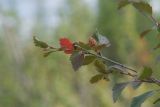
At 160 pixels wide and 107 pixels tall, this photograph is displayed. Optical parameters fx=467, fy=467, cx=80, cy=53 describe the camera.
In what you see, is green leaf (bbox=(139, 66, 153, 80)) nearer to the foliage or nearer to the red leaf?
the foliage

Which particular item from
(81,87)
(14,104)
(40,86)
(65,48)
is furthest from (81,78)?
(65,48)

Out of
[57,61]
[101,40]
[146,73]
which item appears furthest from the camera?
[57,61]

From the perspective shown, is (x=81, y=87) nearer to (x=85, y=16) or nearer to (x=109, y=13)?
(x=85, y=16)

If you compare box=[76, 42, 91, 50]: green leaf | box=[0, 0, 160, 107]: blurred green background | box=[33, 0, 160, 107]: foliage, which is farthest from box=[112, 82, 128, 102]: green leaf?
box=[0, 0, 160, 107]: blurred green background

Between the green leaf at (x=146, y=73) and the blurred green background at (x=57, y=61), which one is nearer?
the green leaf at (x=146, y=73)

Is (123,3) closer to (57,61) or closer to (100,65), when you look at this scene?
(100,65)

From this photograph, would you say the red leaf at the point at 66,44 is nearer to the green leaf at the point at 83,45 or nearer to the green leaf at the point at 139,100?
the green leaf at the point at 83,45

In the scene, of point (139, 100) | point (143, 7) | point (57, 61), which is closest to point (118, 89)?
point (139, 100)

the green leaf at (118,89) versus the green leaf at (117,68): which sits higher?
the green leaf at (117,68)

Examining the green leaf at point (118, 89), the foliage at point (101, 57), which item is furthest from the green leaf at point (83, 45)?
the green leaf at point (118, 89)
